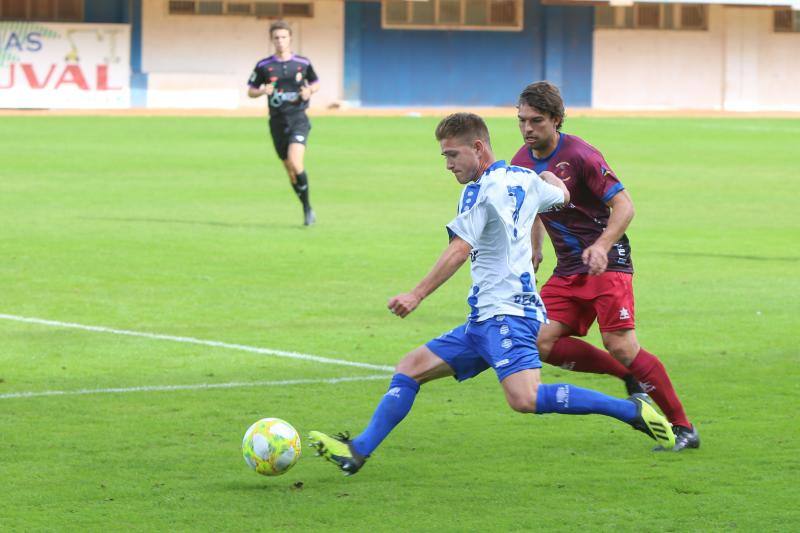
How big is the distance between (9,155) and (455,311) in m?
16.7

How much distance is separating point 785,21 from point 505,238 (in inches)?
2056

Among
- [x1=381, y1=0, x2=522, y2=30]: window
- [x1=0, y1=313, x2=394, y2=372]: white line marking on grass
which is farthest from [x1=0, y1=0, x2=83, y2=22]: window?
[x1=0, y1=313, x2=394, y2=372]: white line marking on grass

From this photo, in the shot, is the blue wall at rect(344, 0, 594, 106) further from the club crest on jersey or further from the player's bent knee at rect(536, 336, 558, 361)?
the club crest on jersey

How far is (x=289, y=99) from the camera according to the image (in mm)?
18078

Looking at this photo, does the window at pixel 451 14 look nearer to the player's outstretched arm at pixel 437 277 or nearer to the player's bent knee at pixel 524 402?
the player's bent knee at pixel 524 402

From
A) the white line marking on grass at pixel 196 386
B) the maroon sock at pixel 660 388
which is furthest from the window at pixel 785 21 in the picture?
the maroon sock at pixel 660 388

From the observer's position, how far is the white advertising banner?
47.0m

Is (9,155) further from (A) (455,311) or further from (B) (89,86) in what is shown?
(B) (89,86)

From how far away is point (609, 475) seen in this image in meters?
7.07

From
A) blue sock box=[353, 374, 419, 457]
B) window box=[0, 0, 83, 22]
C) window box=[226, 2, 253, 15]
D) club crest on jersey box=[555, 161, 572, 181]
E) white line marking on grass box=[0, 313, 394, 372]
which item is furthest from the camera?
window box=[226, 2, 253, 15]

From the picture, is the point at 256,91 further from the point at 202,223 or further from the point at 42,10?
the point at 42,10

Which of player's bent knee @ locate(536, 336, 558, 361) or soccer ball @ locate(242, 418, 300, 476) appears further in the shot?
player's bent knee @ locate(536, 336, 558, 361)

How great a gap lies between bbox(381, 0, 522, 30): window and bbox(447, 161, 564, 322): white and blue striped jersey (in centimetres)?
4636

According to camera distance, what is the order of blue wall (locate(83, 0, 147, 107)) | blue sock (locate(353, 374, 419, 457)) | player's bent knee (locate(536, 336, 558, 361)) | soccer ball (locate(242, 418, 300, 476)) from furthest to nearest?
blue wall (locate(83, 0, 147, 107))
player's bent knee (locate(536, 336, 558, 361))
blue sock (locate(353, 374, 419, 457))
soccer ball (locate(242, 418, 300, 476))
